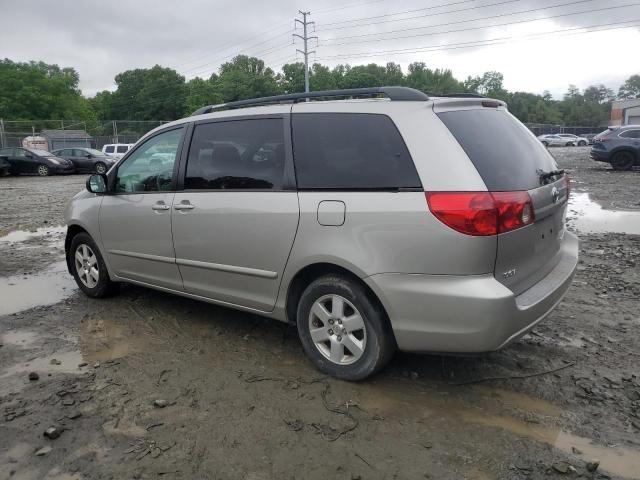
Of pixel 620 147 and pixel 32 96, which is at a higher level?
pixel 32 96

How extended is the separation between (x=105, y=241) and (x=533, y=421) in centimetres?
392

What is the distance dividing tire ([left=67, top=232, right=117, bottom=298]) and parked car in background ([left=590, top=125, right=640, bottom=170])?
18.7 metres

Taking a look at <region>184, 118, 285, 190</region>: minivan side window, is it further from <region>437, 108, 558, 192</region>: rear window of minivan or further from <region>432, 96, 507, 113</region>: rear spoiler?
<region>437, 108, 558, 192</region>: rear window of minivan

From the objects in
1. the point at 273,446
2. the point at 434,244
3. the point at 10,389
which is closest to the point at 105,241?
the point at 10,389

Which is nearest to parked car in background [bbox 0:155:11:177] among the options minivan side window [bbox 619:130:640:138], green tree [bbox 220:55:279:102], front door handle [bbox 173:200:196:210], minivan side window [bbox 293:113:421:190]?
front door handle [bbox 173:200:196:210]

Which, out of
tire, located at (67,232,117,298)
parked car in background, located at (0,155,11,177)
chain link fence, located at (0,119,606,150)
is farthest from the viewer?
chain link fence, located at (0,119,606,150)

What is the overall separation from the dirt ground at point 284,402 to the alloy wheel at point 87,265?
358 mm

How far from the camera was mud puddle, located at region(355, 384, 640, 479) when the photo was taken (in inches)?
105

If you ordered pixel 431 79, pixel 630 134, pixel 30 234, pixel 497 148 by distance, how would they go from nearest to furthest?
pixel 497 148 < pixel 30 234 < pixel 630 134 < pixel 431 79

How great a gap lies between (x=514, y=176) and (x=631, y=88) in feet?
519

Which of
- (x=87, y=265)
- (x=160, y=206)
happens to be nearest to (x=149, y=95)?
(x=87, y=265)

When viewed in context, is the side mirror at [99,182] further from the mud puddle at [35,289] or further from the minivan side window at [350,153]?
the minivan side window at [350,153]

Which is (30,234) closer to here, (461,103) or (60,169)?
(461,103)

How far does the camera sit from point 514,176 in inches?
122
